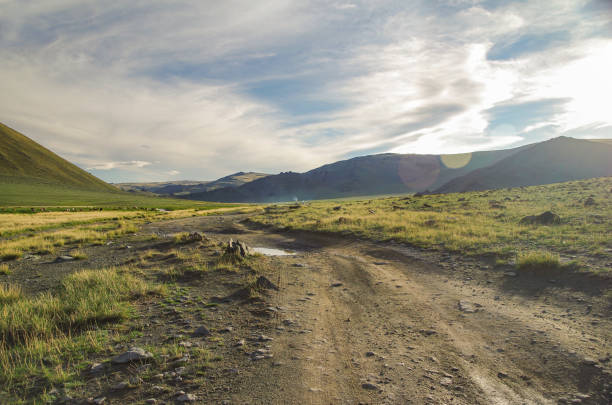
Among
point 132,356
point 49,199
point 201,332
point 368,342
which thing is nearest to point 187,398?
point 132,356

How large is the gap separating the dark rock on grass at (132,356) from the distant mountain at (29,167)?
198266 millimetres

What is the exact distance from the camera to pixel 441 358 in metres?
5.29

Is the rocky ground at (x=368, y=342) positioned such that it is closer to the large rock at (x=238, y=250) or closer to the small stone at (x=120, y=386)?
the small stone at (x=120, y=386)

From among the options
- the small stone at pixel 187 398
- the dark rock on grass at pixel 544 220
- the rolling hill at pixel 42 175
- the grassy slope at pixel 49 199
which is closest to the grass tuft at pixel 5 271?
the small stone at pixel 187 398

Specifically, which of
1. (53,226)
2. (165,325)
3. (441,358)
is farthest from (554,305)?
(53,226)

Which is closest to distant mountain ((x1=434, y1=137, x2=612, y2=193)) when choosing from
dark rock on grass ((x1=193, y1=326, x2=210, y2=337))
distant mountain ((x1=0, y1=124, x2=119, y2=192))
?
dark rock on grass ((x1=193, y1=326, x2=210, y2=337))

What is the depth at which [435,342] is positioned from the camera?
5902mm

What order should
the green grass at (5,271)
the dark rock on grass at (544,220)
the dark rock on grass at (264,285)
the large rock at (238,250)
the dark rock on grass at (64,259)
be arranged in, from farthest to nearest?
the dark rock on grass at (544,220) → the dark rock on grass at (64,259) → the large rock at (238,250) → the green grass at (5,271) → the dark rock on grass at (264,285)

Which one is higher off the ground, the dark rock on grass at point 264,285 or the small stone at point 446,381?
the dark rock on grass at point 264,285

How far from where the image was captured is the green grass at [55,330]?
4371mm

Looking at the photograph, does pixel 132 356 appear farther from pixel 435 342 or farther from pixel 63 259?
pixel 63 259

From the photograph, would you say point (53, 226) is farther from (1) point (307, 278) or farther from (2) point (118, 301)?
(1) point (307, 278)

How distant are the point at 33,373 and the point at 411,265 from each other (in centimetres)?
1243

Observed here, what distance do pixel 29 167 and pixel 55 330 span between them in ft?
786
